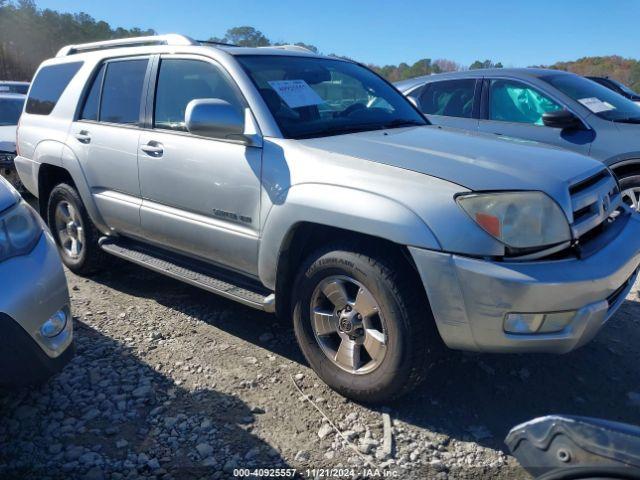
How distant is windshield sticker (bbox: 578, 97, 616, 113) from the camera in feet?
17.0

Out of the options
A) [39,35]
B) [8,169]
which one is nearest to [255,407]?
[8,169]

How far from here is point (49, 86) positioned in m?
4.84

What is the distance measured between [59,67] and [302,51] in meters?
2.27

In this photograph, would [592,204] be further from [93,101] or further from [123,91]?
[93,101]

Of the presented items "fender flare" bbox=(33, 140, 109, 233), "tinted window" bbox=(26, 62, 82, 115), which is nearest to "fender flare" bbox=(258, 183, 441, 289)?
"fender flare" bbox=(33, 140, 109, 233)

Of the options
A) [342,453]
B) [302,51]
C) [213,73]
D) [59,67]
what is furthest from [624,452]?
[59,67]

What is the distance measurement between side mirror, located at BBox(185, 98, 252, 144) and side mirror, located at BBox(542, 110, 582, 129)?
319 cm

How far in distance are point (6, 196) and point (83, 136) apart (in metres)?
1.76

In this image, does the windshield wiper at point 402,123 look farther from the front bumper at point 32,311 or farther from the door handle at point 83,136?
the door handle at point 83,136

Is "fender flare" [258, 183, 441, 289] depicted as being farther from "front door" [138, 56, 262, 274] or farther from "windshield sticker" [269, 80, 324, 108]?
"windshield sticker" [269, 80, 324, 108]

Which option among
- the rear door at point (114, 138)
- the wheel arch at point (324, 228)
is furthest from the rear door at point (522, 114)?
the rear door at point (114, 138)

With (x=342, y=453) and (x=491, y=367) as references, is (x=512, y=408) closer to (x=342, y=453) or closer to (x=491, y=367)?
(x=491, y=367)

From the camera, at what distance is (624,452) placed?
1.48 metres

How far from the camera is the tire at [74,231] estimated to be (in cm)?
448
